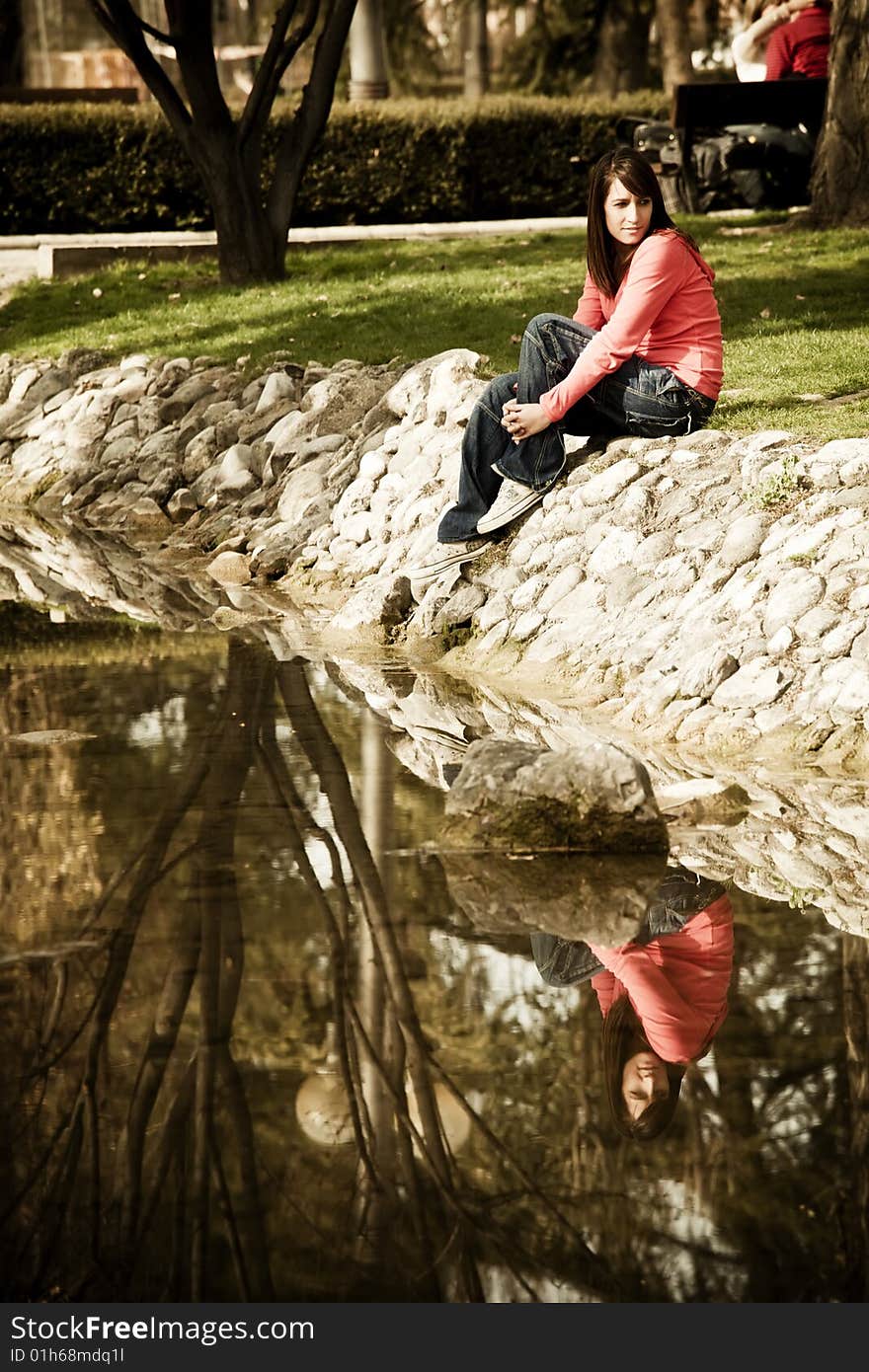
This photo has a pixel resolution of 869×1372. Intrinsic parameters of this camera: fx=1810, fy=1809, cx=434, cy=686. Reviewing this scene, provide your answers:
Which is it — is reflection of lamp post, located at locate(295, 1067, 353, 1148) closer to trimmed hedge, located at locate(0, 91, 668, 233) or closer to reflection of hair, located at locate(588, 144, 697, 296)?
reflection of hair, located at locate(588, 144, 697, 296)

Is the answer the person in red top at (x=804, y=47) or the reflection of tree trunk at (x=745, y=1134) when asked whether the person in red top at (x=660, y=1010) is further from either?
the person in red top at (x=804, y=47)

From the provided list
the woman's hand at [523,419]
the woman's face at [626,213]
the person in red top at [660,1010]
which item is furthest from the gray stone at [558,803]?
the woman's face at [626,213]

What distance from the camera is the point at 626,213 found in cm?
764

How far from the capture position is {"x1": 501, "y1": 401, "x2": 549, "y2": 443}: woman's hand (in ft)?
25.6

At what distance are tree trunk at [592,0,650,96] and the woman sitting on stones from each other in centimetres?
2373

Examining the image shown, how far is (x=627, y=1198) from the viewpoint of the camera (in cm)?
323

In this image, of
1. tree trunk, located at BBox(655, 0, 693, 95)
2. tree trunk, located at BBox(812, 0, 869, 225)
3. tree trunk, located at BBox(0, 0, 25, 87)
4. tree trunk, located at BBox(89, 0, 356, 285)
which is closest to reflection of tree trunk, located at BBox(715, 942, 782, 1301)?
tree trunk, located at BBox(812, 0, 869, 225)

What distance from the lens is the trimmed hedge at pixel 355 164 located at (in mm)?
20203

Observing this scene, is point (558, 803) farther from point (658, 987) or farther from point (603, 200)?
point (603, 200)

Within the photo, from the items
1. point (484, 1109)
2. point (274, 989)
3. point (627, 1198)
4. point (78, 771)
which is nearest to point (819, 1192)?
point (627, 1198)

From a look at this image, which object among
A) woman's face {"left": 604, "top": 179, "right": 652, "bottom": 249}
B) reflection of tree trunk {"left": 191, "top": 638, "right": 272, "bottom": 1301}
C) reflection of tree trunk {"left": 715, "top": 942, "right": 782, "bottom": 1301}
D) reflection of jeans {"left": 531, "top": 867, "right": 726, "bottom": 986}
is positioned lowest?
reflection of tree trunk {"left": 715, "top": 942, "right": 782, "bottom": 1301}

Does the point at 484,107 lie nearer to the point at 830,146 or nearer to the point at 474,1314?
the point at 830,146

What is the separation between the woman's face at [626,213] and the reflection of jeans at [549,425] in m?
0.43

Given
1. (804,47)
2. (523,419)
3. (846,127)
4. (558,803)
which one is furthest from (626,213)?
(804,47)
